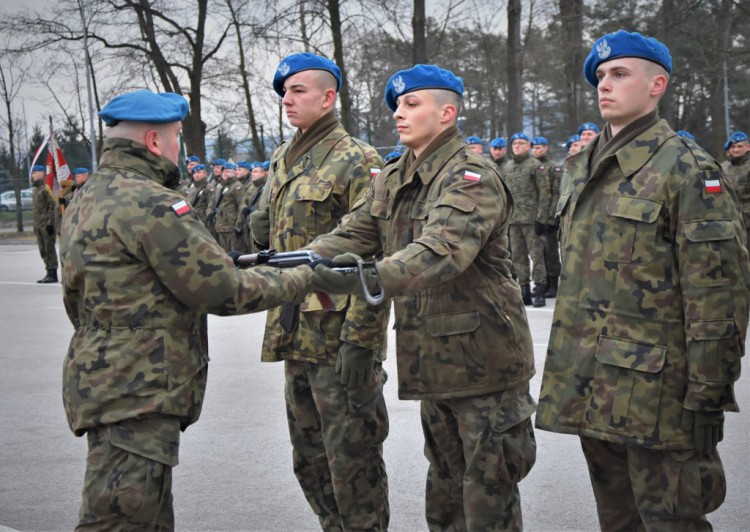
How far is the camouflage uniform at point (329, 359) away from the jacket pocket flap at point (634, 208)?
41.8 inches

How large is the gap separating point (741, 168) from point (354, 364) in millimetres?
10783

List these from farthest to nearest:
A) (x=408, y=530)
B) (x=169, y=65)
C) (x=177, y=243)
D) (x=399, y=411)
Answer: (x=169, y=65)
(x=399, y=411)
(x=408, y=530)
(x=177, y=243)

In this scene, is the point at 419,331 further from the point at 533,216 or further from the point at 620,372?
the point at 533,216

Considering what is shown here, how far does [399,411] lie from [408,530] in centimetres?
238

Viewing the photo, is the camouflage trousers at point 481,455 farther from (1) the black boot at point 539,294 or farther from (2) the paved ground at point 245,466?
(1) the black boot at point 539,294

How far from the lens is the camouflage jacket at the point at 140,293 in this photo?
3.37 m

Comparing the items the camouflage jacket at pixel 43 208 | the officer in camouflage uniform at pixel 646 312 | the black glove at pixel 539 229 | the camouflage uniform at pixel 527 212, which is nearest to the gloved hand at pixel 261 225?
the officer in camouflage uniform at pixel 646 312

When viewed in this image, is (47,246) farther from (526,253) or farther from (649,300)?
(649,300)

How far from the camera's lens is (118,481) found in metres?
3.37

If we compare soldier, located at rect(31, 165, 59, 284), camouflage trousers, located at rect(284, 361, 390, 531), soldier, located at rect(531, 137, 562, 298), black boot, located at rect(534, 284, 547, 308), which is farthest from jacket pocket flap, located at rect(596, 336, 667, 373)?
soldier, located at rect(31, 165, 59, 284)

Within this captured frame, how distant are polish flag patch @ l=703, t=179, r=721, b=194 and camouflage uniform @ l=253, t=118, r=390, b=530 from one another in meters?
1.38

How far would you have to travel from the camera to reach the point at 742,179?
43.6 ft

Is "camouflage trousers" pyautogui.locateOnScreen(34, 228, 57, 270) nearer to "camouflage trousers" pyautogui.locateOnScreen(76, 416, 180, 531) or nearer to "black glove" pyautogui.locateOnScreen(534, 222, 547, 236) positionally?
"black glove" pyautogui.locateOnScreen(534, 222, 547, 236)

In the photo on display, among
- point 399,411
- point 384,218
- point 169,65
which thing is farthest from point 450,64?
point 384,218
